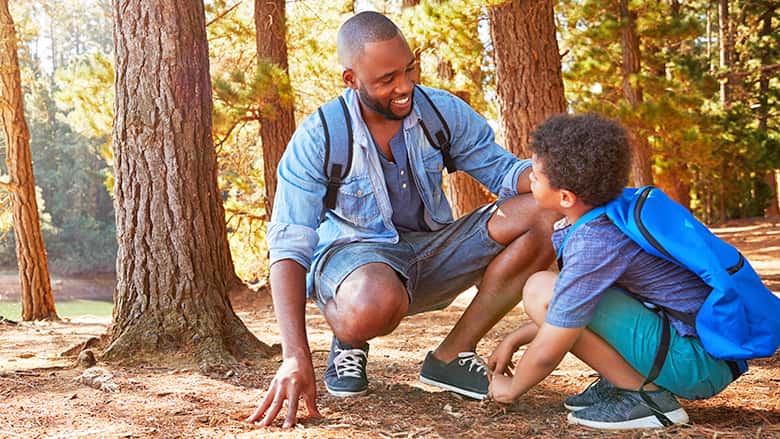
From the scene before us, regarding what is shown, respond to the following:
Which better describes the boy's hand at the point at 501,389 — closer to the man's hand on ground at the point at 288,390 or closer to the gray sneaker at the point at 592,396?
the gray sneaker at the point at 592,396

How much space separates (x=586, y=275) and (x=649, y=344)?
28cm

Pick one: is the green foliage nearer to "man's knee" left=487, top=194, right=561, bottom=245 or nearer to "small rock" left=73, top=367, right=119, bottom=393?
"man's knee" left=487, top=194, right=561, bottom=245

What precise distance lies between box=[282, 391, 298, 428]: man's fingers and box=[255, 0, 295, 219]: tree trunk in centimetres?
696

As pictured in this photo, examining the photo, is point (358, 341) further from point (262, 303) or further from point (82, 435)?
point (262, 303)

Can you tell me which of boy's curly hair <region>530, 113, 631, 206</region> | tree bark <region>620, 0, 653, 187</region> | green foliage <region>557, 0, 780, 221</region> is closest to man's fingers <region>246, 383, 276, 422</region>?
boy's curly hair <region>530, 113, 631, 206</region>

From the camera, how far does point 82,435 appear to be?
229 cm

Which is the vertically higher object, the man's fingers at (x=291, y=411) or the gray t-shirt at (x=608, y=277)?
the gray t-shirt at (x=608, y=277)

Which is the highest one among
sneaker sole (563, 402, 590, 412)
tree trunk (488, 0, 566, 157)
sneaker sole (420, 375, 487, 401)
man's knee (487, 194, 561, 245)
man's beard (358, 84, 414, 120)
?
tree trunk (488, 0, 566, 157)

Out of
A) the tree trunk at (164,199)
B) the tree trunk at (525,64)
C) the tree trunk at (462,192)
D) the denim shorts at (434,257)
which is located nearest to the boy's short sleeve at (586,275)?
the denim shorts at (434,257)

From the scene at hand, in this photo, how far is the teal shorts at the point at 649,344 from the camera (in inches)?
85.4

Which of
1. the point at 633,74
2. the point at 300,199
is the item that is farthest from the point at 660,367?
the point at 633,74

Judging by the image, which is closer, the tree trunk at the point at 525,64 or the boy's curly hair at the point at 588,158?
the boy's curly hair at the point at 588,158

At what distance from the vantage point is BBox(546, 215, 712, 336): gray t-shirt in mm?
2109

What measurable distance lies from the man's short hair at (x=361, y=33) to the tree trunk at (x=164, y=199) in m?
1.15
